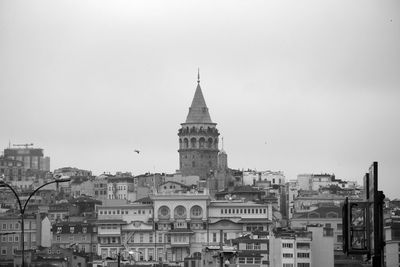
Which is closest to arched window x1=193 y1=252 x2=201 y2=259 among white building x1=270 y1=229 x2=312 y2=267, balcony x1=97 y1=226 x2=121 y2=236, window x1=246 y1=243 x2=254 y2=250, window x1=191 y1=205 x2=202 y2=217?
window x1=246 y1=243 x2=254 y2=250

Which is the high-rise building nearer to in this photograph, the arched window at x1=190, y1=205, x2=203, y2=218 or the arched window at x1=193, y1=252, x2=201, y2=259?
the arched window at x1=190, y1=205, x2=203, y2=218

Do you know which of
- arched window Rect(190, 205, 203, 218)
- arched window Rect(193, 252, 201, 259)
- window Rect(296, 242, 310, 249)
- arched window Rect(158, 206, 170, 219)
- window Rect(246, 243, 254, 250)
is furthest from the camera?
arched window Rect(158, 206, 170, 219)

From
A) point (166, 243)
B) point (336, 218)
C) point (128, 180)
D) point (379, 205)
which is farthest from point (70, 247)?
point (379, 205)

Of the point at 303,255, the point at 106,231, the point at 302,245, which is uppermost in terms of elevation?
the point at 106,231

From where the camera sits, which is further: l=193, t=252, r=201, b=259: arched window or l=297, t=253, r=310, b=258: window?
l=193, t=252, r=201, b=259: arched window

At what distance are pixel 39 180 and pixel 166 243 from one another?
131 feet

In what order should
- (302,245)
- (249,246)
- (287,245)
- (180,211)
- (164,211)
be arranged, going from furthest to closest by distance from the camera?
1. (164,211)
2. (180,211)
3. (249,246)
4. (287,245)
5. (302,245)

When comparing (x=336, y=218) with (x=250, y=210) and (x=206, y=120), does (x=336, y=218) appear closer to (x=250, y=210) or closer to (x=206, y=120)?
(x=250, y=210)

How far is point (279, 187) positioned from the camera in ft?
573

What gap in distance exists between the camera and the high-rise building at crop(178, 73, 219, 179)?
168 meters

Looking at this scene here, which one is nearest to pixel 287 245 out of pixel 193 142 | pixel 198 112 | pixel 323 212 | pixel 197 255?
pixel 197 255

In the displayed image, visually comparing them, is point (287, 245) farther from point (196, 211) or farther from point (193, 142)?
point (193, 142)

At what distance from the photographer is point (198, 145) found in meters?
168

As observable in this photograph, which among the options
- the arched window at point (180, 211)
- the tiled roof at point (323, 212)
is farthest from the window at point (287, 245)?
the arched window at point (180, 211)
